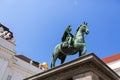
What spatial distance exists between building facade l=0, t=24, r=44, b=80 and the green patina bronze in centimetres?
2232

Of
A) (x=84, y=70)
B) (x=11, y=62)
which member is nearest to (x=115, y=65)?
(x=11, y=62)

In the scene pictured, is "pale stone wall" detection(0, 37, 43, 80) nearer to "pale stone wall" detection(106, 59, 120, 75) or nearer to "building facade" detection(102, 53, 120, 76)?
"building facade" detection(102, 53, 120, 76)

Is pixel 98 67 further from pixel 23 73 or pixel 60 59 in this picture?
pixel 23 73

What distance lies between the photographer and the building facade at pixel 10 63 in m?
32.8

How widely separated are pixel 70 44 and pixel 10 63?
984 inches

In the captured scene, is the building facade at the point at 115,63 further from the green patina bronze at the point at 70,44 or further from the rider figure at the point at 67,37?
the green patina bronze at the point at 70,44

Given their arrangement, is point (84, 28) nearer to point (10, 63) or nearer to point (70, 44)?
point (70, 44)

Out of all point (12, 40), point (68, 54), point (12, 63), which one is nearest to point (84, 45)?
point (68, 54)

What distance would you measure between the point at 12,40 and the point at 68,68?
95.0ft

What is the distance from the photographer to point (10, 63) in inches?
1342

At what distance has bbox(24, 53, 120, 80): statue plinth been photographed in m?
8.71

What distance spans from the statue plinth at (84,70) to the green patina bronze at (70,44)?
1021 mm

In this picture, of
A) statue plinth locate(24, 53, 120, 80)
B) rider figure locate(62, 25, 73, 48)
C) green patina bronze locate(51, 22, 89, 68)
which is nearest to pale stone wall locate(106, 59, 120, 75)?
rider figure locate(62, 25, 73, 48)

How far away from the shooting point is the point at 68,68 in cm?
917
